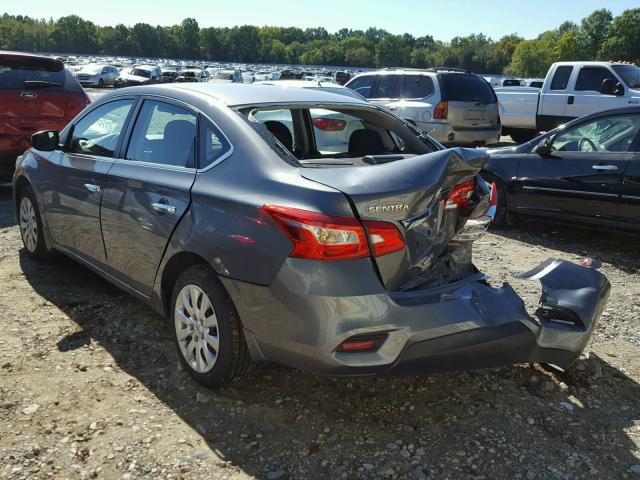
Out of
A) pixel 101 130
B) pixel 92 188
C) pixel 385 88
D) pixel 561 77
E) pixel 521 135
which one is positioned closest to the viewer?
pixel 92 188

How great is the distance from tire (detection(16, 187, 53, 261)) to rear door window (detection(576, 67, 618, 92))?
11790mm

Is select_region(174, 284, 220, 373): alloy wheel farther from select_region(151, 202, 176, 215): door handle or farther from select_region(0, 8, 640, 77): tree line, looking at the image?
select_region(0, 8, 640, 77): tree line

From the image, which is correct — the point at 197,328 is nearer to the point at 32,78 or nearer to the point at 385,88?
the point at 32,78

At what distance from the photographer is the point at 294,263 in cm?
274

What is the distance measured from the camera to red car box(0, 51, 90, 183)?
25.4 ft

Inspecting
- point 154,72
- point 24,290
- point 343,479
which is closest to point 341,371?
point 343,479

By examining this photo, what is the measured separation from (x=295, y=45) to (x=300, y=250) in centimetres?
18553

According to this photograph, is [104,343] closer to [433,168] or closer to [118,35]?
[433,168]

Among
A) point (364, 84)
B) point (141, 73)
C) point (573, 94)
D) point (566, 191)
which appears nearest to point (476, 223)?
point (566, 191)

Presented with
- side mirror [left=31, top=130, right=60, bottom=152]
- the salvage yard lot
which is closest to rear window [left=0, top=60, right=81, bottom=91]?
side mirror [left=31, top=130, right=60, bottom=152]

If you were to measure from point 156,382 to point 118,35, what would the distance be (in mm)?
161275

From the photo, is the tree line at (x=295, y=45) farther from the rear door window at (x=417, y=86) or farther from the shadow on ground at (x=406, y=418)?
the shadow on ground at (x=406, y=418)

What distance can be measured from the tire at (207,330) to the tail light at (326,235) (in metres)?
0.56

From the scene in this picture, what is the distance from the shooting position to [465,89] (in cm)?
1175
